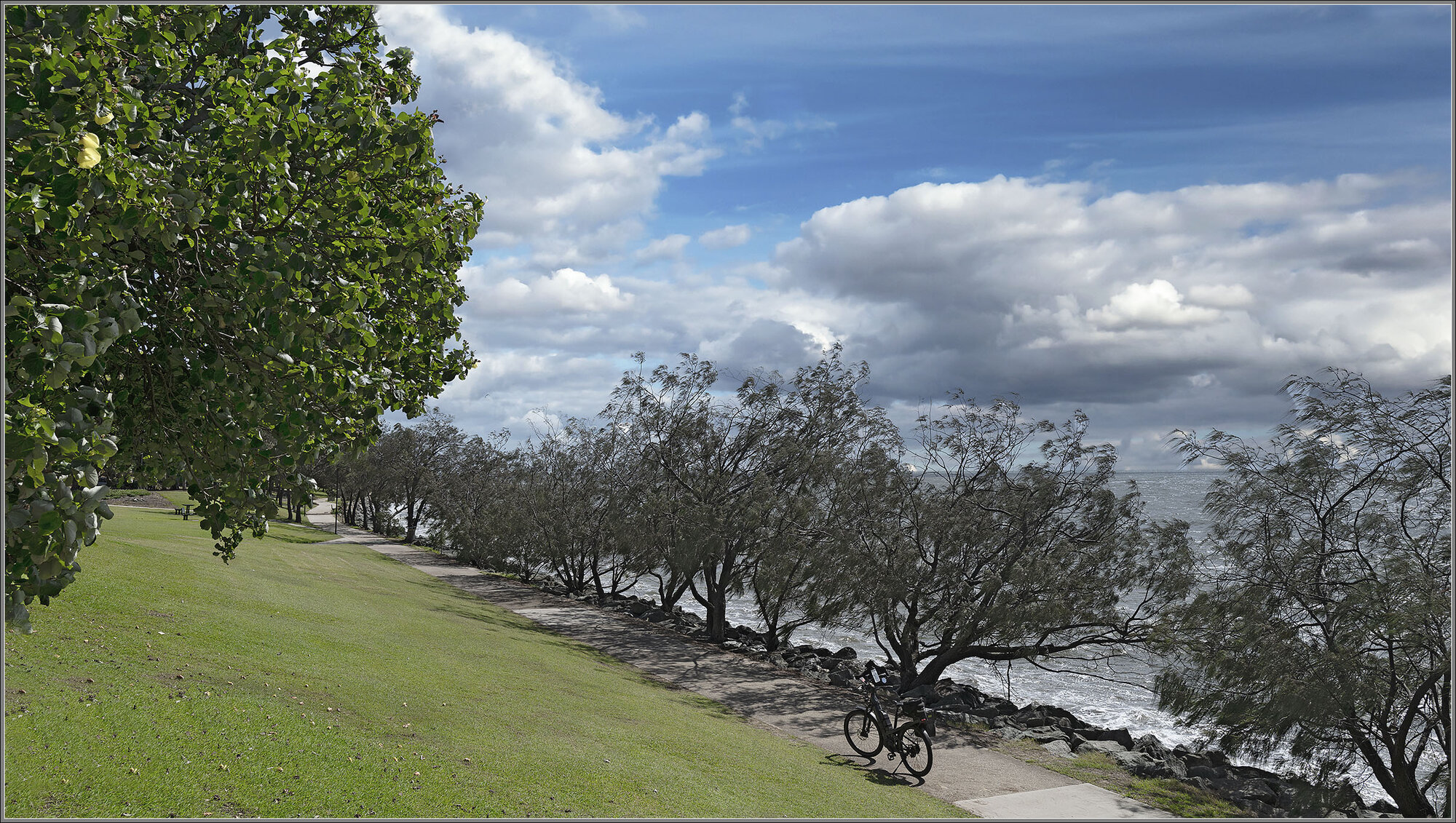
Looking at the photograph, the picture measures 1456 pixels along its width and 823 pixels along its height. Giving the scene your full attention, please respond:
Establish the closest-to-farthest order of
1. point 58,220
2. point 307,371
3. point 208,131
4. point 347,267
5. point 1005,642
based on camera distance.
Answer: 1. point 58,220
2. point 208,131
3. point 307,371
4. point 347,267
5. point 1005,642

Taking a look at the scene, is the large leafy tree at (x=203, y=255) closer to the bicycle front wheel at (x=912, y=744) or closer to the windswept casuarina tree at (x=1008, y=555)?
the bicycle front wheel at (x=912, y=744)

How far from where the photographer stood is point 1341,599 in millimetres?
12656

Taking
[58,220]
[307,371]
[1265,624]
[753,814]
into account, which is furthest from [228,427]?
[1265,624]

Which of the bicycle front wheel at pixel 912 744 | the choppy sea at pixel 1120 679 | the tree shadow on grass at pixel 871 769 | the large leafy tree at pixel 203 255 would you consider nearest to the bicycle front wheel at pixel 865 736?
the tree shadow on grass at pixel 871 769

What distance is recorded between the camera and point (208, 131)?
6.69m

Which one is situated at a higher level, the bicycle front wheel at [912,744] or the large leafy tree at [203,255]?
the large leafy tree at [203,255]

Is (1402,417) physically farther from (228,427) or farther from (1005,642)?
(228,427)

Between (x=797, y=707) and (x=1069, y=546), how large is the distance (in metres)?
7.55

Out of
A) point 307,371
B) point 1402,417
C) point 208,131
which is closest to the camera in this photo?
point 208,131

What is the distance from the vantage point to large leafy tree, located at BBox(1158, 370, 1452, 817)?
11.8 metres

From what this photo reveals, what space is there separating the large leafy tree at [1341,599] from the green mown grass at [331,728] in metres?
5.52

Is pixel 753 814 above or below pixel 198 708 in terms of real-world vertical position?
below

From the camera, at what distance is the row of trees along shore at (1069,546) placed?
12.2 metres

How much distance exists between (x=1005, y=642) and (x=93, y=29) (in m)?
20.1
